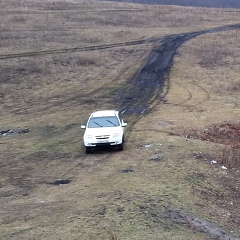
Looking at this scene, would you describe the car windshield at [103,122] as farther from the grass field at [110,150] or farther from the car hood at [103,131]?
the grass field at [110,150]

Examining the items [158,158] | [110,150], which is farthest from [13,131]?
[158,158]

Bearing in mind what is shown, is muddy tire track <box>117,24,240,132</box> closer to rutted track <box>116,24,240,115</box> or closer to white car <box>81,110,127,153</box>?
rutted track <box>116,24,240,115</box>

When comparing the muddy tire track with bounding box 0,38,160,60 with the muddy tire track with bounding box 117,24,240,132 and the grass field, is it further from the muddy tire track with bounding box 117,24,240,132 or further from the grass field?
the muddy tire track with bounding box 117,24,240,132

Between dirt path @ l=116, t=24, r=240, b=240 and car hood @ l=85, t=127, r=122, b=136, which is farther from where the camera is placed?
car hood @ l=85, t=127, r=122, b=136

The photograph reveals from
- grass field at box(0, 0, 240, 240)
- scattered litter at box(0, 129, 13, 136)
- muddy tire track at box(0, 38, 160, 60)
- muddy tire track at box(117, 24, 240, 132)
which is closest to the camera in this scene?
grass field at box(0, 0, 240, 240)

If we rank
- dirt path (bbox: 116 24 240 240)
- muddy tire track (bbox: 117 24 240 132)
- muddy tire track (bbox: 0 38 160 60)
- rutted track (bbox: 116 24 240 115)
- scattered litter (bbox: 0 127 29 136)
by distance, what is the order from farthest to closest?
muddy tire track (bbox: 0 38 160 60), rutted track (bbox: 116 24 240 115), muddy tire track (bbox: 117 24 240 132), scattered litter (bbox: 0 127 29 136), dirt path (bbox: 116 24 240 240)

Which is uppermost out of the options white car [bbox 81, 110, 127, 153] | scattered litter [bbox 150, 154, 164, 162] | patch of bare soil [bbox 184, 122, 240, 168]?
white car [bbox 81, 110, 127, 153]

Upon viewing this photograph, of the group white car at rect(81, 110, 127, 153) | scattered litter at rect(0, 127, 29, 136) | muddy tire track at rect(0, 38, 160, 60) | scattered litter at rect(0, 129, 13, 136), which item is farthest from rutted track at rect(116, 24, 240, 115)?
white car at rect(81, 110, 127, 153)

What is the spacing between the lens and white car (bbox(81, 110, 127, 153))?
2559 centimetres

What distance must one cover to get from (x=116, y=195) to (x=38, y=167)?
20.3ft

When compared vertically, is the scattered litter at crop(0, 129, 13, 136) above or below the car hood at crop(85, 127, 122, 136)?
below

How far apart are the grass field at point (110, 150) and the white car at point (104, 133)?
23.1 inches

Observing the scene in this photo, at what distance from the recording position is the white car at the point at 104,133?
84.0ft

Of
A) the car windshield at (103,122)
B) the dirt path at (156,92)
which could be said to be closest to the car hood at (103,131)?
the car windshield at (103,122)
